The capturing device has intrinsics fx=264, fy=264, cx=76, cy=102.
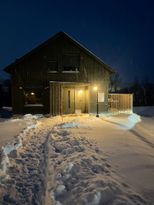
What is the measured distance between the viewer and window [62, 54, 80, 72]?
2241 centimetres

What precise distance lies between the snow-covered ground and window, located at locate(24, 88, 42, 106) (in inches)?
495

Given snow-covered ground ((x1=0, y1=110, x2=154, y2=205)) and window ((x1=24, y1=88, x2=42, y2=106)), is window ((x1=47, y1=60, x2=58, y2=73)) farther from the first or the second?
A: snow-covered ground ((x1=0, y1=110, x2=154, y2=205))

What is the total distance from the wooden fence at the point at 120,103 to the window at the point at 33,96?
6429 mm

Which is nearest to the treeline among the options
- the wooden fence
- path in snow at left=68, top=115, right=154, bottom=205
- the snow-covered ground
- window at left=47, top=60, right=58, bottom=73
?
the wooden fence

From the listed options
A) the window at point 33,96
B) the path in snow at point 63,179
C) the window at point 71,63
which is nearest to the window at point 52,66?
the window at point 71,63

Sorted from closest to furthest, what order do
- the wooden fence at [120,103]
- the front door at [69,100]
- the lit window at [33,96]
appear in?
1. the lit window at [33,96]
2. the front door at [69,100]
3. the wooden fence at [120,103]

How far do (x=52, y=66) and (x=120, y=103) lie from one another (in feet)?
23.6

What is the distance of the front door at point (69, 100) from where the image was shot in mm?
23016

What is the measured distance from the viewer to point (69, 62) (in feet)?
73.6

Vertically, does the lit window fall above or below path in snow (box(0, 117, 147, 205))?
above

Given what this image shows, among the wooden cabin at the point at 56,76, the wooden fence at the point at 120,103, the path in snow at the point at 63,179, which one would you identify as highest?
the wooden cabin at the point at 56,76

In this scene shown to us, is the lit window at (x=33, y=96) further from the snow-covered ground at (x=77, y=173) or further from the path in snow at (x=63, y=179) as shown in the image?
the path in snow at (x=63, y=179)

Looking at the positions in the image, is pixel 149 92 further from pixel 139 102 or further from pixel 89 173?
pixel 89 173

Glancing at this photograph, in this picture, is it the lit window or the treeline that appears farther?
the treeline
